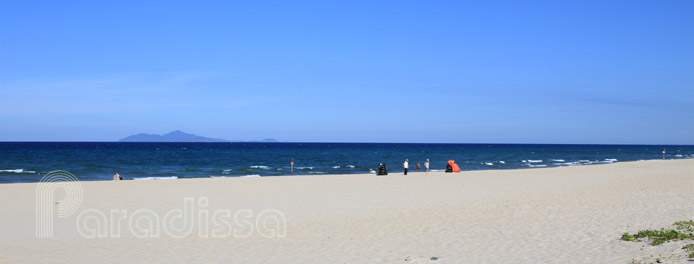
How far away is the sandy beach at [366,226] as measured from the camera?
32.5 ft

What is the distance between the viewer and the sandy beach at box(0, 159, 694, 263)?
9906 millimetres

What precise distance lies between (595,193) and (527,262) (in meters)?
12.8

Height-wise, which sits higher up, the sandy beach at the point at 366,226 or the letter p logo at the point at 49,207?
the letter p logo at the point at 49,207

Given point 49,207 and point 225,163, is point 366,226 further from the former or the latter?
point 225,163

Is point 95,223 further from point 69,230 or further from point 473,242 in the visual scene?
point 473,242

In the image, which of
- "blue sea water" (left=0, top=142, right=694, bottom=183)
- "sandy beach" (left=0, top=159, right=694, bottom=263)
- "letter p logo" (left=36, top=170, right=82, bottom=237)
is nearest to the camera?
"sandy beach" (left=0, top=159, right=694, bottom=263)

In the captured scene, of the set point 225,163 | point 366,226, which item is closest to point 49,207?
point 366,226

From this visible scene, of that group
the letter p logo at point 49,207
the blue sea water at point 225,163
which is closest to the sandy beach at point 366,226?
the letter p logo at point 49,207

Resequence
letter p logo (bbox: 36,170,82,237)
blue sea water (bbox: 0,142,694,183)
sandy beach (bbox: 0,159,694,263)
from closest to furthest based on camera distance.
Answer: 1. sandy beach (bbox: 0,159,694,263)
2. letter p logo (bbox: 36,170,82,237)
3. blue sea water (bbox: 0,142,694,183)

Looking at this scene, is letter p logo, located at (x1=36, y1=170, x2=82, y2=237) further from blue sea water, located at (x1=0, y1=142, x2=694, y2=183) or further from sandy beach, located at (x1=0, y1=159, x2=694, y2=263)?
blue sea water, located at (x1=0, y1=142, x2=694, y2=183)

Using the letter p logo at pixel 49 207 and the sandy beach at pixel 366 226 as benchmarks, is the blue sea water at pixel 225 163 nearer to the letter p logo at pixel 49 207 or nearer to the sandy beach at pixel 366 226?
the letter p logo at pixel 49 207

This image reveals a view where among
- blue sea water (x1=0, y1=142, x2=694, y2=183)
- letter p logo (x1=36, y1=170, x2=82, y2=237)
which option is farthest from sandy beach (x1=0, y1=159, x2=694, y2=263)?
blue sea water (x1=0, y1=142, x2=694, y2=183)

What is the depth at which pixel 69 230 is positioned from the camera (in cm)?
1298

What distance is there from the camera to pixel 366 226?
527 inches
